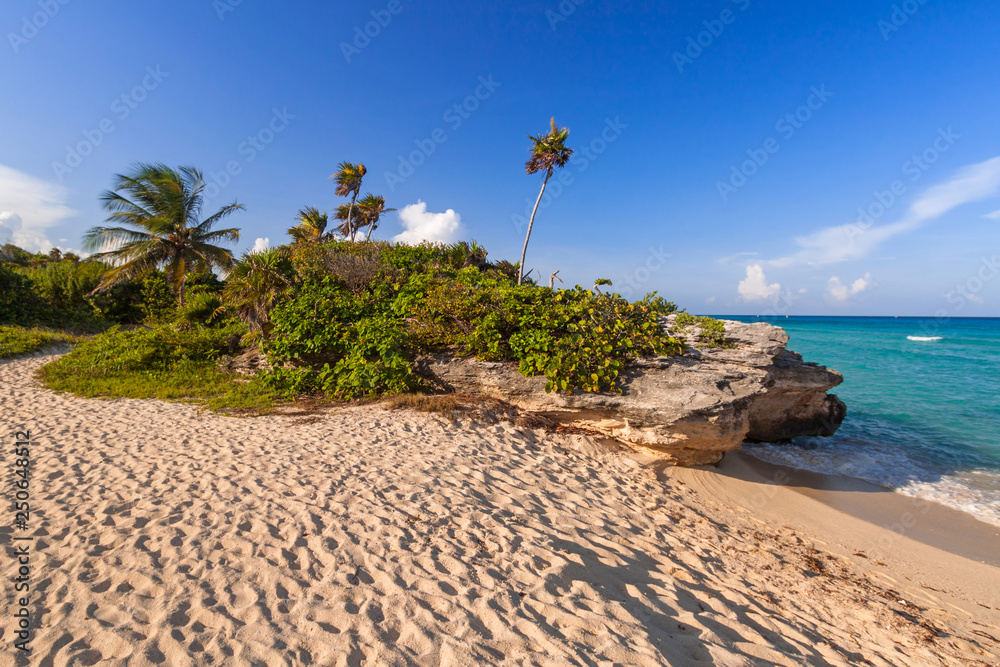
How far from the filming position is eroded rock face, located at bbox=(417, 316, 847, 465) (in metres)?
7.29

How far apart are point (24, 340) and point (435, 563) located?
19493 mm

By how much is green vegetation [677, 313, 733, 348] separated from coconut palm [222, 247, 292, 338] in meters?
10.8

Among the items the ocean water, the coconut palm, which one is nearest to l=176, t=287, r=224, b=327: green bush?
the coconut palm

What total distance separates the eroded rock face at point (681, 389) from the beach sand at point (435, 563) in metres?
0.90

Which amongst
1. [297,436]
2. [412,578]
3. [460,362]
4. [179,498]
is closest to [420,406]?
[460,362]

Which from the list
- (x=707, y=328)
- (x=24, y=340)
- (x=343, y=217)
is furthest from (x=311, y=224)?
(x=707, y=328)

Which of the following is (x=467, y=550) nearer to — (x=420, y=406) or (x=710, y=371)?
(x=420, y=406)

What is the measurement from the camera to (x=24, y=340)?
13.8 m

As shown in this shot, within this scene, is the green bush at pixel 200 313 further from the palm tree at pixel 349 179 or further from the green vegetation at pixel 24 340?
the palm tree at pixel 349 179

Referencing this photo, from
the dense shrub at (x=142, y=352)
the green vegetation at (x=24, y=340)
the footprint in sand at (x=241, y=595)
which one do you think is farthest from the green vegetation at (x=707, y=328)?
the green vegetation at (x=24, y=340)

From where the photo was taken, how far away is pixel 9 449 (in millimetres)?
5711

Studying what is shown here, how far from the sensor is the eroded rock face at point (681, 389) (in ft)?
23.9

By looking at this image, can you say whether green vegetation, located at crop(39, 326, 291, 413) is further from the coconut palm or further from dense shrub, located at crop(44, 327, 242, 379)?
the coconut palm

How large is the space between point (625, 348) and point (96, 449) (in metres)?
9.30
